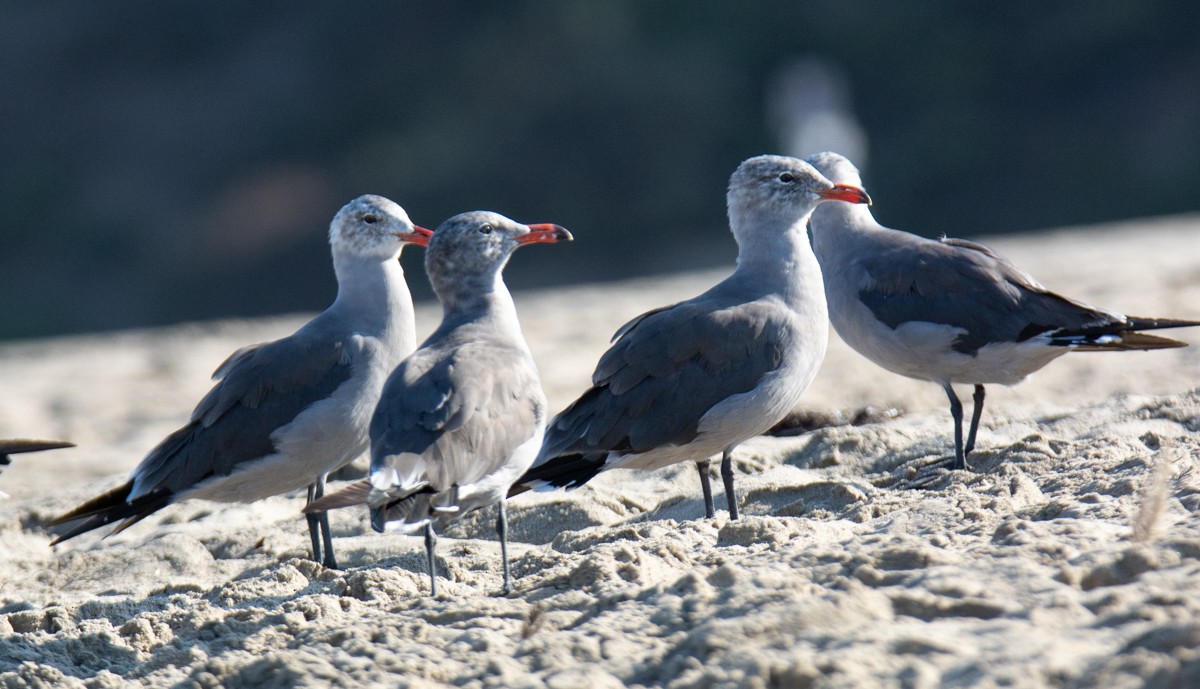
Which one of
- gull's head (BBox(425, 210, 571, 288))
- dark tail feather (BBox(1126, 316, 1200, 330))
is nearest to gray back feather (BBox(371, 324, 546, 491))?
gull's head (BBox(425, 210, 571, 288))

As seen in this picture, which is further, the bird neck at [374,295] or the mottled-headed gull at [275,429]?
the bird neck at [374,295]

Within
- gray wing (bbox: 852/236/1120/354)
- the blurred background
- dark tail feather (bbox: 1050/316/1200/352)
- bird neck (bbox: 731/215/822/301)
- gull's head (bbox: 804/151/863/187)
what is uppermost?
the blurred background

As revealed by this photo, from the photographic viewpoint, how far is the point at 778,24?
25875 mm

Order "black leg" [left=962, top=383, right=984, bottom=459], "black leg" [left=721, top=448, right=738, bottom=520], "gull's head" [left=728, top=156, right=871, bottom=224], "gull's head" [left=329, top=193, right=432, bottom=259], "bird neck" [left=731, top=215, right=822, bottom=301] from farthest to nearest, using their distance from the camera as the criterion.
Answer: "gull's head" [left=329, top=193, right=432, bottom=259], "gull's head" [left=728, top=156, right=871, bottom=224], "black leg" [left=962, top=383, right=984, bottom=459], "bird neck" [left=731, top=215, right=822, bottom=301], "black leg" [left=721, top=448, right=738, bottom=520]

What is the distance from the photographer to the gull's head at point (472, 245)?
573 cm

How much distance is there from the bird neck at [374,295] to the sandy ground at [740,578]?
0.89 m

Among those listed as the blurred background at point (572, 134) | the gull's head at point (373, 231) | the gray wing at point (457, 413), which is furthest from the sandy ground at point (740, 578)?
the blurred background at point (572, 134)

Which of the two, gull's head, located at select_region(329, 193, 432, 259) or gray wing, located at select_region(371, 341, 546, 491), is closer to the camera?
gray wing, located at select_region(371, 341, 546, 491)

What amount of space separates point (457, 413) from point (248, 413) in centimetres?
128

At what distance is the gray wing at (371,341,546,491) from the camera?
15.5 feet

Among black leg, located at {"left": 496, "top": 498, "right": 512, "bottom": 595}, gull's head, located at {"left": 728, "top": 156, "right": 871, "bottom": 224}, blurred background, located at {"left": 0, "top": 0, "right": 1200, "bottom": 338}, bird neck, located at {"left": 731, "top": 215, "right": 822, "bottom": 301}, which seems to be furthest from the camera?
blurred background, located at {"left": 0, "top": 0, "right": 1200, "bottom": 338}

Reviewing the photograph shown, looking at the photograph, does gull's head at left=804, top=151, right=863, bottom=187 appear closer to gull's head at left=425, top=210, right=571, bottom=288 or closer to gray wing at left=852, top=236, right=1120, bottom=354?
gray wing at left=852, top=236, right=1120, bottom=354

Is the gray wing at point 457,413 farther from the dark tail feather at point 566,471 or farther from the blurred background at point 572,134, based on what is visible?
the blurred background at point 572,134

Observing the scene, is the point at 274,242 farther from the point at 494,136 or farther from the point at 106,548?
the point at 106,548
